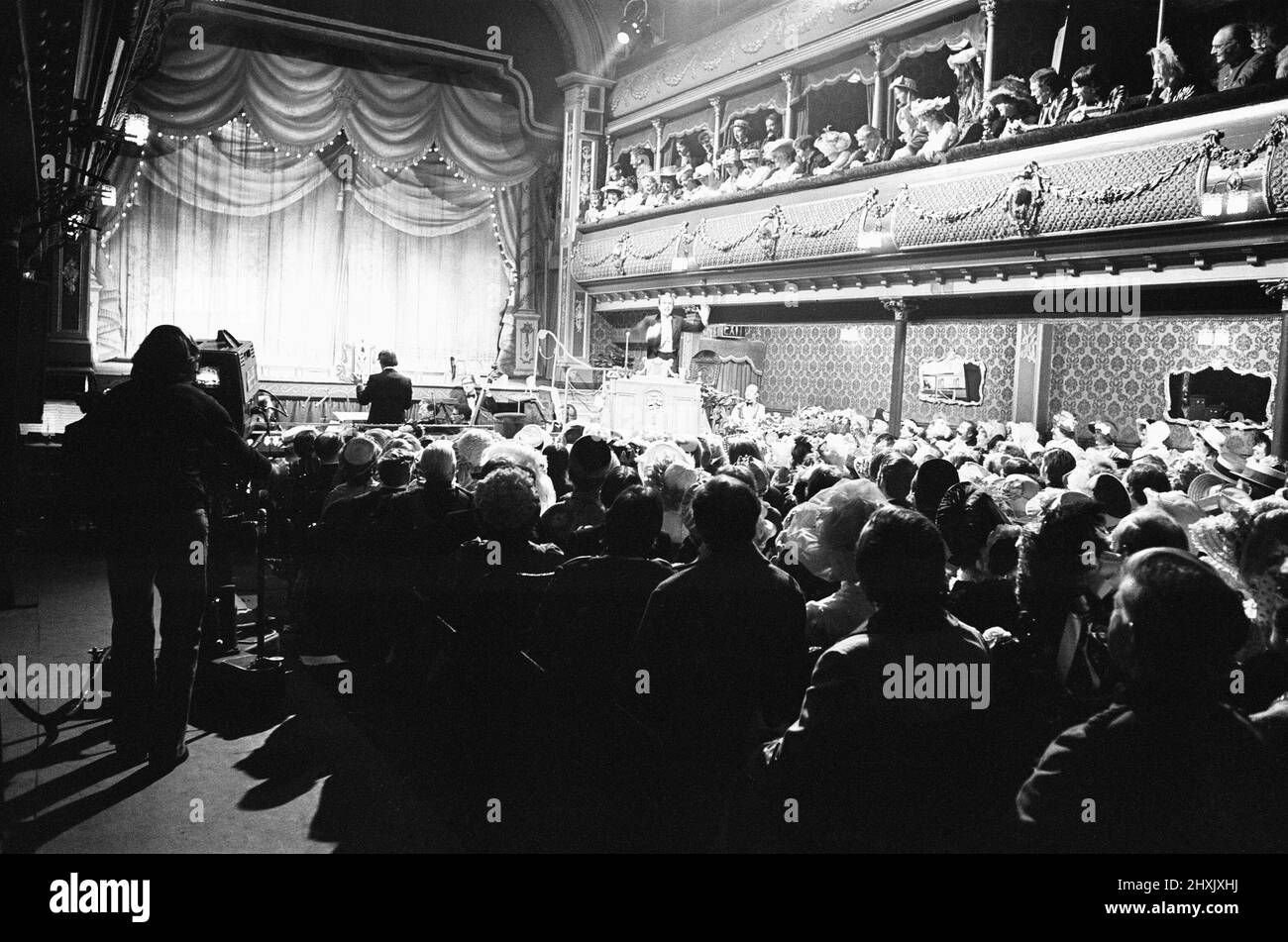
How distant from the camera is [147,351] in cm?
355

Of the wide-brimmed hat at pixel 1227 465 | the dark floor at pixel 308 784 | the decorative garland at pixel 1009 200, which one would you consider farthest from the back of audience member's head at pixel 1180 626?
the decorative garland at pixel 1009 200

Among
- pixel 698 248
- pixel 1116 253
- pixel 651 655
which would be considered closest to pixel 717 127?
pixel 698 248

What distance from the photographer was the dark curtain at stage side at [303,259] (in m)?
16.3

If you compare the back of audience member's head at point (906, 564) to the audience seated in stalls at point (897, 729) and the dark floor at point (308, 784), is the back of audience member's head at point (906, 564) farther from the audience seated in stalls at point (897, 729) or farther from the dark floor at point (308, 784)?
the dark floor at point (308, 784)

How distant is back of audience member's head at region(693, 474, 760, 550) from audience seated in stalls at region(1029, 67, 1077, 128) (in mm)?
9154

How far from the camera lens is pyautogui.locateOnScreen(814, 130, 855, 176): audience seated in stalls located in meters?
12.8

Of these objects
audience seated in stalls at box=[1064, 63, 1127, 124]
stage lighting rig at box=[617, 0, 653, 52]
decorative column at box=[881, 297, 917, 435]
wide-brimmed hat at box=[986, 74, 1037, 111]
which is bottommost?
decorative column at box=[881, 297, 917, 435]

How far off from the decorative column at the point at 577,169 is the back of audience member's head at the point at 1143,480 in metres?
14.5

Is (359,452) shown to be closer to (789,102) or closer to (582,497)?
(582,497)

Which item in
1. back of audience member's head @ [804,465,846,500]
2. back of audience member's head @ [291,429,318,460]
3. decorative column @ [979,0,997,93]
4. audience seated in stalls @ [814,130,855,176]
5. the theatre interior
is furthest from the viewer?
audience seated in stalls @ [814,130,855,176]

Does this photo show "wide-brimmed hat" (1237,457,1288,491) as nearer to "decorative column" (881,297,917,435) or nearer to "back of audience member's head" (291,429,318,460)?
"back of audience member's head" (291,429,318,460)

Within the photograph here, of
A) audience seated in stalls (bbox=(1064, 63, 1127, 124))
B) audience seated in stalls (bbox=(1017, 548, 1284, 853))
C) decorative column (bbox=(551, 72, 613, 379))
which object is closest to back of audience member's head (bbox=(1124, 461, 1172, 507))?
audience seated in stalls (bbox=(1017, 548, 1284, 853))

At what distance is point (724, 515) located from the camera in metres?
2.52
